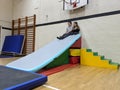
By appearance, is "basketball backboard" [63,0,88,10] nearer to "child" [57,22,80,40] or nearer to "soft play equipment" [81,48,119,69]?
"child" [57,22,80,40]

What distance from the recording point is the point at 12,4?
823cm

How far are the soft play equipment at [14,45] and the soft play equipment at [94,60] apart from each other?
143 inches

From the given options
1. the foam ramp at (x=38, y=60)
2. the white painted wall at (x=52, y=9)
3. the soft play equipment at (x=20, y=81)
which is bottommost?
the soft play equipment at (x=20, y=81)

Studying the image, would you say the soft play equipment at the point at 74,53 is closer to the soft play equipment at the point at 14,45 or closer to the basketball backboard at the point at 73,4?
the basketball backboard at the point at 73,4

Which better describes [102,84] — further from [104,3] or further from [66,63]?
[104,3]

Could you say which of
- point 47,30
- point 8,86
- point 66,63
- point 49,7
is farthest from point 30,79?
point 49,7

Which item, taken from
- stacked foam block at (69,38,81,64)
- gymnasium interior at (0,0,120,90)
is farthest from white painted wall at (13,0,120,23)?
stacked foam block at (69,38,81,64)

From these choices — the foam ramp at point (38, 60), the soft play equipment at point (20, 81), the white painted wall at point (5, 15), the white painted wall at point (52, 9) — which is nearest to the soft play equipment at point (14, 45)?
the white painted wall at point (5, 15)

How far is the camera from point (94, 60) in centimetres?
416

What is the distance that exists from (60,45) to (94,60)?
3.56 ft

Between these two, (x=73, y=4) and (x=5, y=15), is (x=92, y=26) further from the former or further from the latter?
(x=5, y=15)

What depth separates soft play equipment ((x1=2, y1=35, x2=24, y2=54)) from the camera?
6922 mm

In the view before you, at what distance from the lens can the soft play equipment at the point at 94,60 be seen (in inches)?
153

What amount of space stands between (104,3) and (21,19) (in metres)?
4.78
